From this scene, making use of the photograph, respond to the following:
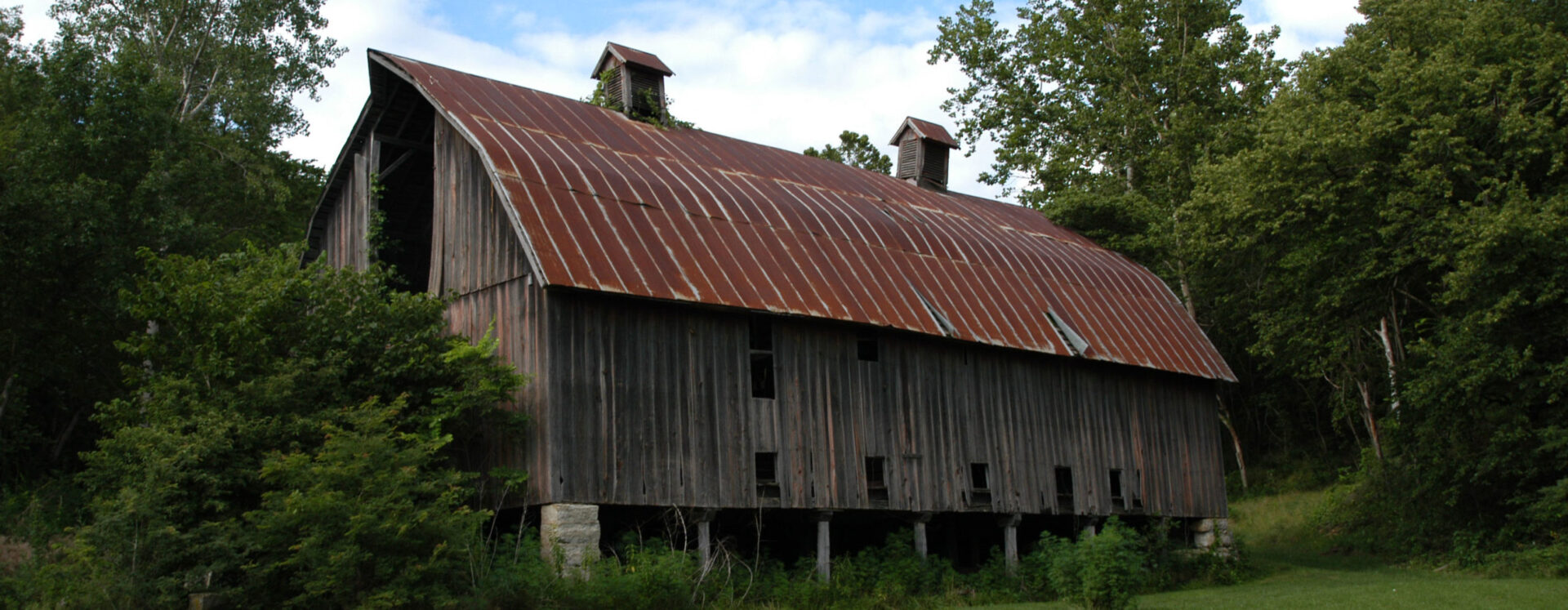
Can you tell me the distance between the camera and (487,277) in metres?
20.2

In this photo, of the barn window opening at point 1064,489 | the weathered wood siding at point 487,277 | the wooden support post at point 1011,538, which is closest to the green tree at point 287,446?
the weathered wood siding at point 487,277

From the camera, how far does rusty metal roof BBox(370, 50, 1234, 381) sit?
771 inches

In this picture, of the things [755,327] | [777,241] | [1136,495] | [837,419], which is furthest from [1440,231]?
[755,327]

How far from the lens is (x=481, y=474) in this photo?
63.5ft

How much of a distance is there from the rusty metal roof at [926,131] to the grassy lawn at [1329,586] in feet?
44.5

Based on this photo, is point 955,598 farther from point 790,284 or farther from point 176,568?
point 176,568

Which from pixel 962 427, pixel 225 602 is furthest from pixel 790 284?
pixel 225 602

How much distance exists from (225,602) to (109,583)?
1.29m

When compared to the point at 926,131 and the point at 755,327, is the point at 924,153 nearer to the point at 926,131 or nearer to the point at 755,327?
the point at 926,131

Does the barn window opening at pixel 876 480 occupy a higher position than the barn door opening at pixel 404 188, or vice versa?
the barn door opening at pixel 404 188

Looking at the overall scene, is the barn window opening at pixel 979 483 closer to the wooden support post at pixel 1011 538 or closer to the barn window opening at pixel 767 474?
the wooden support post at pixel 1011 538

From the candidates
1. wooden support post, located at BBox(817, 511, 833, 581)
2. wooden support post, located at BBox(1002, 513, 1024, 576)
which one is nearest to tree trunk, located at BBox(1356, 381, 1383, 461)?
wooden support post, located at BBox(1002, 513, 1024, 576)

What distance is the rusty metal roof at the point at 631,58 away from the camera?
89.7 ft

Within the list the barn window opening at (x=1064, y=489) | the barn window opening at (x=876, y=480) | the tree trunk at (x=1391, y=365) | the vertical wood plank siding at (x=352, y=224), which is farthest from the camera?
the tree trunk at (x=1391, y=365)
